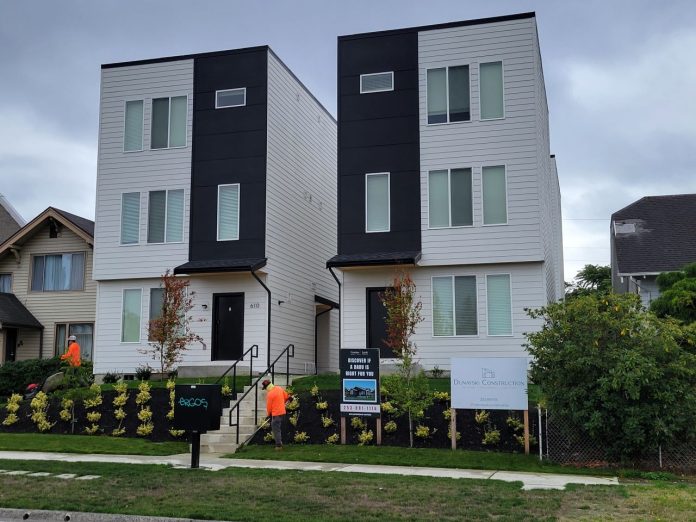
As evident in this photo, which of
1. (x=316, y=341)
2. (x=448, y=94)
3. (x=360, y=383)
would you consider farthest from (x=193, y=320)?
(x=448, y=94)

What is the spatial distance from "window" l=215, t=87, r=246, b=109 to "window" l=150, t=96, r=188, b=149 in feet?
3.69

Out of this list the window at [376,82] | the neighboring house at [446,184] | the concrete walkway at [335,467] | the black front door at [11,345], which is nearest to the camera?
the concrete walkway at [335,467]

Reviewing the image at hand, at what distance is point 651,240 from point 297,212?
13.4 metres

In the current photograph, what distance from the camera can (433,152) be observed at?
908 inches

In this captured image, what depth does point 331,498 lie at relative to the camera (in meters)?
11.1

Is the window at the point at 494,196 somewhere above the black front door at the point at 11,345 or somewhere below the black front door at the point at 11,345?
above

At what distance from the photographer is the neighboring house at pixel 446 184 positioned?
22.0m

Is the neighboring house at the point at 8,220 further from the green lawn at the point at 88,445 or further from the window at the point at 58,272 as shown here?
the green lawn at the point at 88,445

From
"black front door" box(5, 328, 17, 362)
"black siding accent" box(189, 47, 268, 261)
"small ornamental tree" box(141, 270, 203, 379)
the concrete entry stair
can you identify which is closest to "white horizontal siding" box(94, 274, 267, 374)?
"small ornamental tree" box(141, 270, 203, 379)

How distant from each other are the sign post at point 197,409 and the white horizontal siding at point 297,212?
29.1 feet

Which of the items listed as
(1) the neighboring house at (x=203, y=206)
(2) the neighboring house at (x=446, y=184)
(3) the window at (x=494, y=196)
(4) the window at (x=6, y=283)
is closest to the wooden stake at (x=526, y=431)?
(2) the neighboring house at (x=446, y=184)

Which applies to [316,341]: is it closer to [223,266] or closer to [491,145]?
[223,266]

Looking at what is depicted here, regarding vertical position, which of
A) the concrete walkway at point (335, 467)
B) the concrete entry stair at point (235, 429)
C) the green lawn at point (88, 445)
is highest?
the concrete entry stair at point (235, 429)

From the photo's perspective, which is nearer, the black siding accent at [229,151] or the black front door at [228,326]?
the black front door at [228,326]
